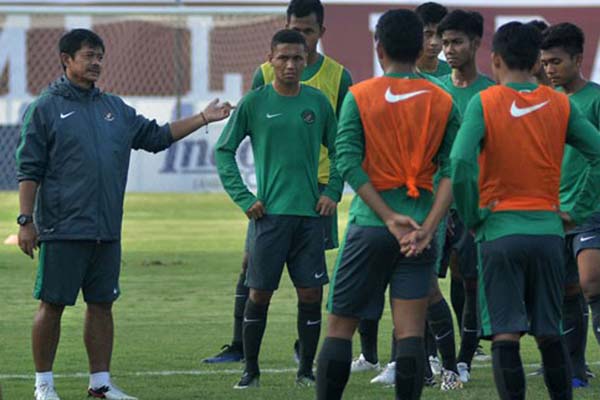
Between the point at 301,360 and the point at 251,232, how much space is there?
2.87 ft

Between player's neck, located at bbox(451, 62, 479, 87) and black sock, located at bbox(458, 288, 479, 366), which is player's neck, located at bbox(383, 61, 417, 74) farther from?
black sock, located at bbox(458, 288, 479, 366)

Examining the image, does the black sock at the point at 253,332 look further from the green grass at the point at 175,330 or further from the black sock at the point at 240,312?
the black sock at the point at 240,312

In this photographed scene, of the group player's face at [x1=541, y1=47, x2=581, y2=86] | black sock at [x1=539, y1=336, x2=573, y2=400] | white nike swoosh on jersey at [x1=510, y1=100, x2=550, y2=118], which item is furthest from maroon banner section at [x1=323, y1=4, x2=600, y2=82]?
white nike swoosh on jersey at [x1=510, y1=100, x2=550, y2=118]

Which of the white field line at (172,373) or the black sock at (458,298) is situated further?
the black sock at (458,298)

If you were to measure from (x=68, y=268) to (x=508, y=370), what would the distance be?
2.98 m

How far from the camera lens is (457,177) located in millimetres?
7090

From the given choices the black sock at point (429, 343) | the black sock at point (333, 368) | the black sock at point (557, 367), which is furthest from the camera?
the black sock at point (429, 343)

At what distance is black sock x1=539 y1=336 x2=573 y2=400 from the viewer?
24.9 feet

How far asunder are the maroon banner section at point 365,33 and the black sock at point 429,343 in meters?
25.6

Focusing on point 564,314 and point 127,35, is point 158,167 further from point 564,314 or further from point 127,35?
point 564,314

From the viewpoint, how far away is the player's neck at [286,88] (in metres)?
9.57

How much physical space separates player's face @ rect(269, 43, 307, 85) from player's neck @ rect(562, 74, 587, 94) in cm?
160

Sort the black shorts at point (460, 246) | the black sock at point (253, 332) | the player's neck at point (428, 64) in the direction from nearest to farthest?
the black sock at point (253, 332) < the black shorts at point (460, 246) < the player's neck at point (428, 64)

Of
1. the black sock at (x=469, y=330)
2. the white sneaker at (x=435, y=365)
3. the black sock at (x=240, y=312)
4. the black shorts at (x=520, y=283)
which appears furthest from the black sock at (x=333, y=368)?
the black sock at (x=240, y=312)
